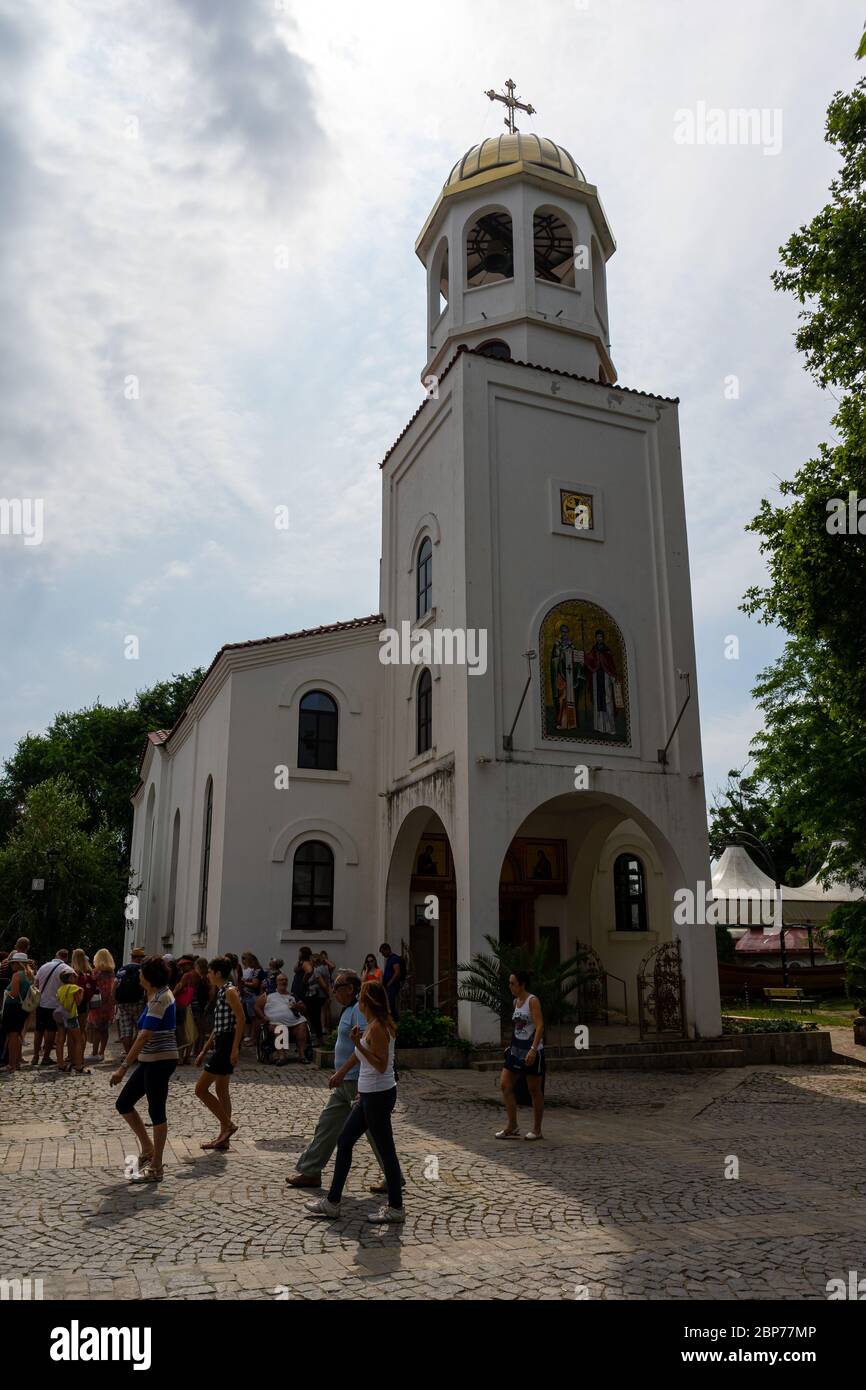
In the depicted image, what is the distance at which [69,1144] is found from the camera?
9148mm

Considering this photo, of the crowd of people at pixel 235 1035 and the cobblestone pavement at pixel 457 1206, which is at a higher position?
the crowd of people at pixel 235 1035

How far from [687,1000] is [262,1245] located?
12672mm

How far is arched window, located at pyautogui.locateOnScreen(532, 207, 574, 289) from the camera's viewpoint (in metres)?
22.2

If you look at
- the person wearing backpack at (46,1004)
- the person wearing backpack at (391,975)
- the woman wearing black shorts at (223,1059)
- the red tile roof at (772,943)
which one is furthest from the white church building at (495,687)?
the red tile roof at (772,943)

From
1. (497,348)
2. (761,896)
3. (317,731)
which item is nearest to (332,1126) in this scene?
(317,731)

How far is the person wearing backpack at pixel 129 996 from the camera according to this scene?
892 centimetres

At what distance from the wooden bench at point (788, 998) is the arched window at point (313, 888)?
1471 centimetres

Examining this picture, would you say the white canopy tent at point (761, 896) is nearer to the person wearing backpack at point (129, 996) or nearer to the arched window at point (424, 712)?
the arched window at point (424, 712)

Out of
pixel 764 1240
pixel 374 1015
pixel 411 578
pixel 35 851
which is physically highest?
pixel 411 578

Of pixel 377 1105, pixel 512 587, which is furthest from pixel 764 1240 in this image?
pixel 512 587

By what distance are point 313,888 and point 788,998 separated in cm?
1712

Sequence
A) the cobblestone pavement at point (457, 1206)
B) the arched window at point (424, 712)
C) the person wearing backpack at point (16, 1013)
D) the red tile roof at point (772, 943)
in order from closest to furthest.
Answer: the cobblestone pavement at point (457, 1206)
the person wearing backpack at point (16, 1013)
the arched window at point (424, 712)
the red tile roof at point (772, 943)

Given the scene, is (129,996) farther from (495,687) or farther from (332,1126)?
(495,687)
